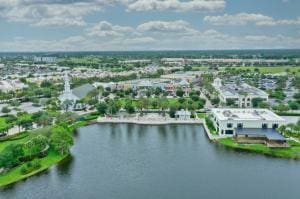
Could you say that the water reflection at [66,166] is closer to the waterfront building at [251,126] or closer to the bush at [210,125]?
the waterfront building at [251,126]

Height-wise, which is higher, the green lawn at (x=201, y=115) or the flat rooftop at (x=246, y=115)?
the flat rooftop at (x=246, y=115)

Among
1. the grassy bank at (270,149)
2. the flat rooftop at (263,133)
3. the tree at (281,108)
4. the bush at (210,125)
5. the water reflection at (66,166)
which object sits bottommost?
the water reflection at (66,166)

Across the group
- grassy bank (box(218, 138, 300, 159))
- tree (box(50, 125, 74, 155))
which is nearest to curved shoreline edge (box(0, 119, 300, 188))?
grassy bank (box(218, 138, 300, 159))

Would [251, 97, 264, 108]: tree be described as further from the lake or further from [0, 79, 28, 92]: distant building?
[0, 79, 28, 92]: distant building

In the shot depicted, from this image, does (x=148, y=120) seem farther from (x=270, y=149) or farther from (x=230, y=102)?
(x=270, y=149)

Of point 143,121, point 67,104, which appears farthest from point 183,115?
point 67,104

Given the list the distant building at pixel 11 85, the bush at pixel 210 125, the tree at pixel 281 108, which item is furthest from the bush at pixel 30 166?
the distant building at pixel 11 85
